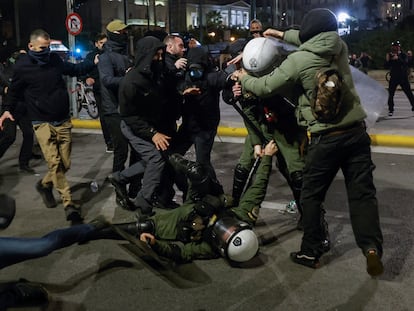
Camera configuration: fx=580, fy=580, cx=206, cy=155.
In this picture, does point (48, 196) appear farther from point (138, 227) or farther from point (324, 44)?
point (324, 44)

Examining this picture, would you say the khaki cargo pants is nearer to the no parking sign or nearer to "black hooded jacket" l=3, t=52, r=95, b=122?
"black hooded jacket" l=3, t=52, r=95, b=122

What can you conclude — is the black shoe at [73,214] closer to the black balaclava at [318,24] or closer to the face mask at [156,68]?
the face mask at [156,68]

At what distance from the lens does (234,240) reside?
418 cm

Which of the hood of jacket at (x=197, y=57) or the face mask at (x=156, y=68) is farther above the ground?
the hood of jacket at (x=197, y=57)

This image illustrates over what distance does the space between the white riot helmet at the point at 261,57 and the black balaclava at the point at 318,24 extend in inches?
16.9

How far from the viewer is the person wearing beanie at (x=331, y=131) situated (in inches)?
158

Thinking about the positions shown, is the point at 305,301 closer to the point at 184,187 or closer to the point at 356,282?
the point at 356,282

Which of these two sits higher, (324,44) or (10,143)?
(324,44)

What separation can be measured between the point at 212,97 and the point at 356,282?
2.52 metres

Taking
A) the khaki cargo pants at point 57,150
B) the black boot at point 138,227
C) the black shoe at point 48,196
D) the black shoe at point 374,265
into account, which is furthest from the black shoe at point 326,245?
the black shoe at point 48,196

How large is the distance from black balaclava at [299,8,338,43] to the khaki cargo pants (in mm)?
2914

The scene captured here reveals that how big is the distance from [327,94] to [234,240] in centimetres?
123

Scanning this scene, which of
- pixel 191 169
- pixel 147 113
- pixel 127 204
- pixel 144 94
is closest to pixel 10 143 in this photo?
pixel 127 204

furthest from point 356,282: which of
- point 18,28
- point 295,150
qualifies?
point 18,28
